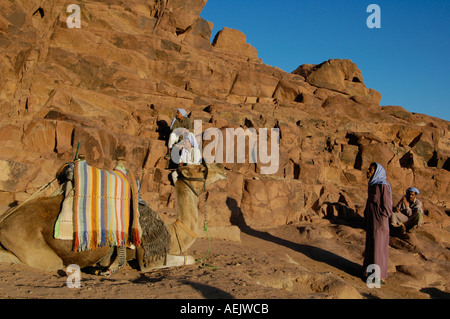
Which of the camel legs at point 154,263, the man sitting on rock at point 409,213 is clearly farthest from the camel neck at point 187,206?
the man sitting on rock at point 409,213

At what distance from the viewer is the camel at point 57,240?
3352 millimetres

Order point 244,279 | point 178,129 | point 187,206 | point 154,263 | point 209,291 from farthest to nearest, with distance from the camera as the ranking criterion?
point 178,129 < point 187,206 < point 154,263 < point 244,279 < point 209,291

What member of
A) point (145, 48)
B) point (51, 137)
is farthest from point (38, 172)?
point (145, 48)

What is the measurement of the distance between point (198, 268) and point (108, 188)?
1475 mm

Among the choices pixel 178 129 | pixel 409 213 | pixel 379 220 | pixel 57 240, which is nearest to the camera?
pixel 57 240

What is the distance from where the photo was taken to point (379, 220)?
5.84 m

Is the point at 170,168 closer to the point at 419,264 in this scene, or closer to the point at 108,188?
the point at 108,188

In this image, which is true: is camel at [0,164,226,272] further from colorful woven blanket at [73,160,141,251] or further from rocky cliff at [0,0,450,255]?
rocky cliff at [0,0,450,255]

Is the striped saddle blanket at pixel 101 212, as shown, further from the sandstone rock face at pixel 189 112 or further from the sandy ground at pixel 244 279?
the sandstone rock face at pixel 189 112

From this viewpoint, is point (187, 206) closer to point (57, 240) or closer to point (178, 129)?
point (57, 240)

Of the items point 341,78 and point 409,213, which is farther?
point 341,78

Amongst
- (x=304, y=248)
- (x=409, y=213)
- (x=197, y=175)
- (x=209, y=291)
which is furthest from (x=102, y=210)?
(x=409, y=213)

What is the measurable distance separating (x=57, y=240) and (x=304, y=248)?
5.68 m

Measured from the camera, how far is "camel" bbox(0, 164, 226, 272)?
335cm
